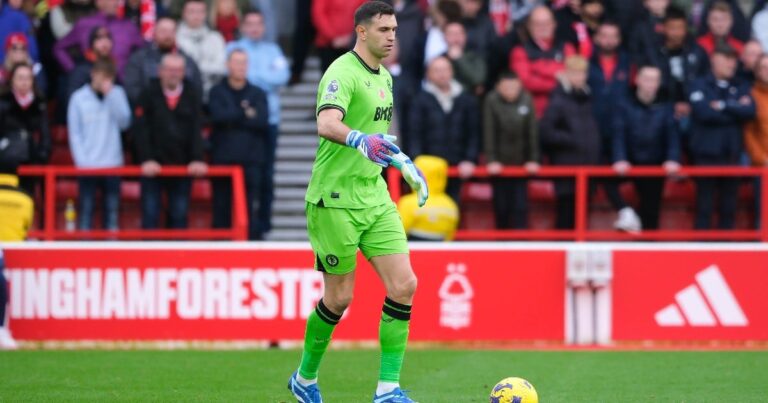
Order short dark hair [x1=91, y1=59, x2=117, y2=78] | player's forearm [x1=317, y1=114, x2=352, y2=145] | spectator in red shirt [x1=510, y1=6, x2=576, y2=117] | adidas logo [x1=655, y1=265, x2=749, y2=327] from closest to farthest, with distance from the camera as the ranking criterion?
player's forearm [x1=317, y1=114, x2=352, y2=145], adidas logo [x1=655, y1=265, x2=749, y2=327], short dark hair [x1=91, y1=59, x2=117, y2=78], spectator in red shirt [x1=510, y1=6, x2=576, y2=117]

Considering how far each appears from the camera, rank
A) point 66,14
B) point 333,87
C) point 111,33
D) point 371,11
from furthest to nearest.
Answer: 1. point 66,14
2. point 111,33
3. point 371,11
4. point 333,87

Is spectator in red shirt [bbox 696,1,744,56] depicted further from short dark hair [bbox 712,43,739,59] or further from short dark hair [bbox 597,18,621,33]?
short dark hair [bbox 597,18,621,33]

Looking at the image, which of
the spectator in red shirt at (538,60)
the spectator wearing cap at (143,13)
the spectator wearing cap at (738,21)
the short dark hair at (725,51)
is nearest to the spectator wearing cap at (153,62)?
the spectator wearing cap at (143,13)

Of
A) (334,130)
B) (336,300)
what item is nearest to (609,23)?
(336,300)

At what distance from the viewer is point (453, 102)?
1487 centimetres

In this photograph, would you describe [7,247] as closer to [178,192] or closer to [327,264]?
[178,192]

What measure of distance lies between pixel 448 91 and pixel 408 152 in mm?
Answer: 810

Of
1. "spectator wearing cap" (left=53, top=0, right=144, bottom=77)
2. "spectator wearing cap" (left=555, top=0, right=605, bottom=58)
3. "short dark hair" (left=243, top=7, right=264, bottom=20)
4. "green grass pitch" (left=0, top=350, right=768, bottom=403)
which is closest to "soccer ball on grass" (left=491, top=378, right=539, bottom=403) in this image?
"green grass pitch" (left=0, top=350, right=768, bottom=403)

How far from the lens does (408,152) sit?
14961 mm

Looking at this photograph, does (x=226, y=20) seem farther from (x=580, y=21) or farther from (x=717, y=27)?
(x=717, y=27)

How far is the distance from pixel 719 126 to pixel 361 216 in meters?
7.43

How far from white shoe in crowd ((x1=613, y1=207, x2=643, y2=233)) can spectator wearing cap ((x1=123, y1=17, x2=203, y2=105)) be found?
4.90 meters

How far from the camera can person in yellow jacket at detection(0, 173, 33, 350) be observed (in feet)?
43.4

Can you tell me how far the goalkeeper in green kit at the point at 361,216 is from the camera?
830 cm
